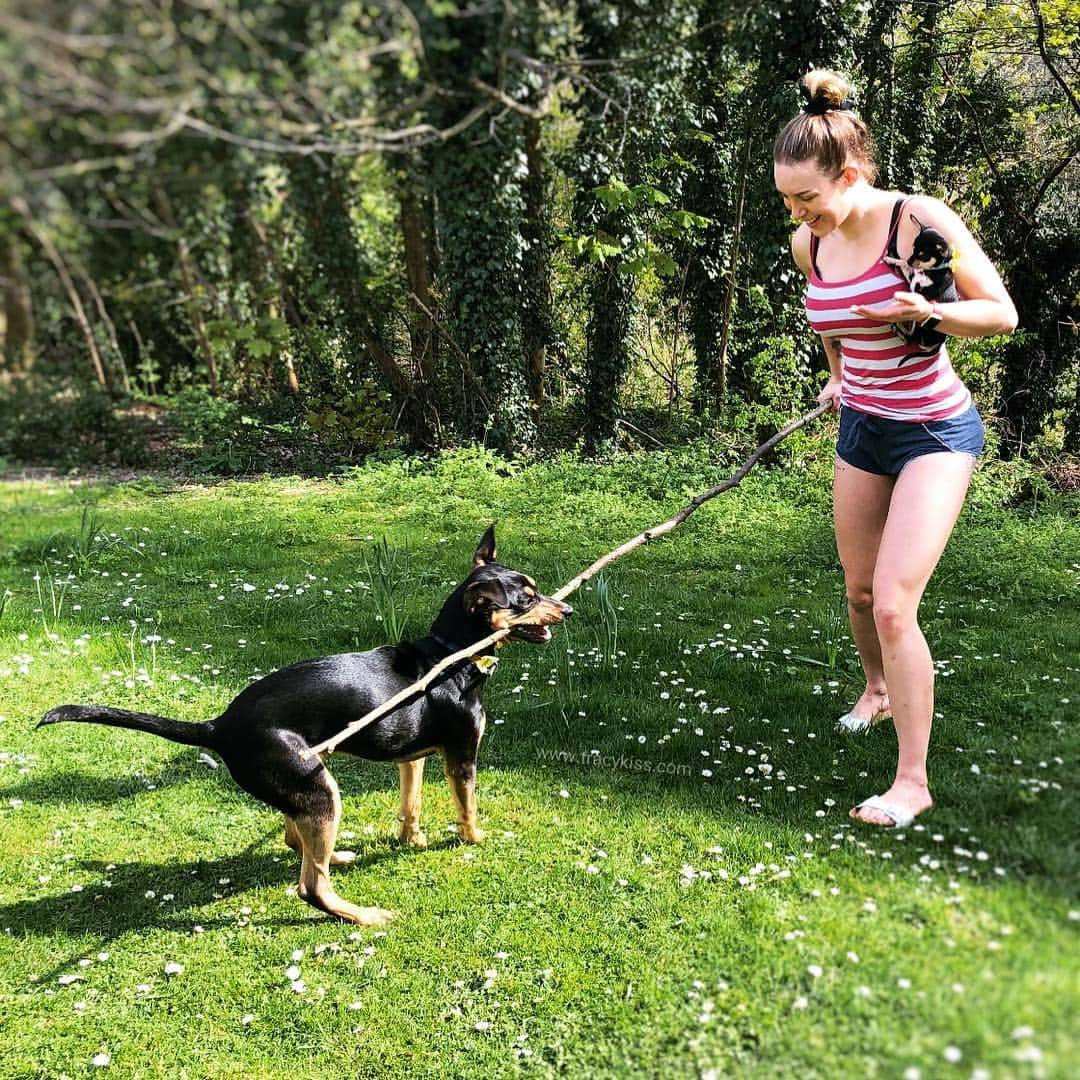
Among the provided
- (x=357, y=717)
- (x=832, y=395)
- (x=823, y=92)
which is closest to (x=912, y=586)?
(x=832, y=395)

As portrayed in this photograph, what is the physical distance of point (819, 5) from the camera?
4711 mm

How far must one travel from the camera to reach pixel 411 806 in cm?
344

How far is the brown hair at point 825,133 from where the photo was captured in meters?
2.46

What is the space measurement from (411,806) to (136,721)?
1089mm

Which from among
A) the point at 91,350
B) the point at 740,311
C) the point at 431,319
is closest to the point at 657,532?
the point at 91,350

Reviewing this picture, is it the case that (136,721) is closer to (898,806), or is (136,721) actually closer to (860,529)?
(898,806)

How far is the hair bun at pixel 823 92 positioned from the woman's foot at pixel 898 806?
1.89 meters

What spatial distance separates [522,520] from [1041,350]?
217 inches

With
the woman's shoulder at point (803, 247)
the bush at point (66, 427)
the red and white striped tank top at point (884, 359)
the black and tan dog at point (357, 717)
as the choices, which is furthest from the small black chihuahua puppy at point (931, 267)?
the bush at point (66, 427)

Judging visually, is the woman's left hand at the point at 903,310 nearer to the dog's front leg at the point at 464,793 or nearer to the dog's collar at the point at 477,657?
the dog's collar at the point at 477,657

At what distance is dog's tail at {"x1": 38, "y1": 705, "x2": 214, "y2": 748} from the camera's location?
2.78 m

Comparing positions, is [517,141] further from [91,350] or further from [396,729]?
[396,729]

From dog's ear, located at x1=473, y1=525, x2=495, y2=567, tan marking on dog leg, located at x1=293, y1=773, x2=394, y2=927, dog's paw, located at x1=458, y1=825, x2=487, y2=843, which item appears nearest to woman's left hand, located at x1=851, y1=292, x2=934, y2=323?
dog's ear, located at x1=473, y1=525, x2=495, y2=567

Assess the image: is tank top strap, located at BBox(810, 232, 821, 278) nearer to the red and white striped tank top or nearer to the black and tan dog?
the red and white striped tank top
